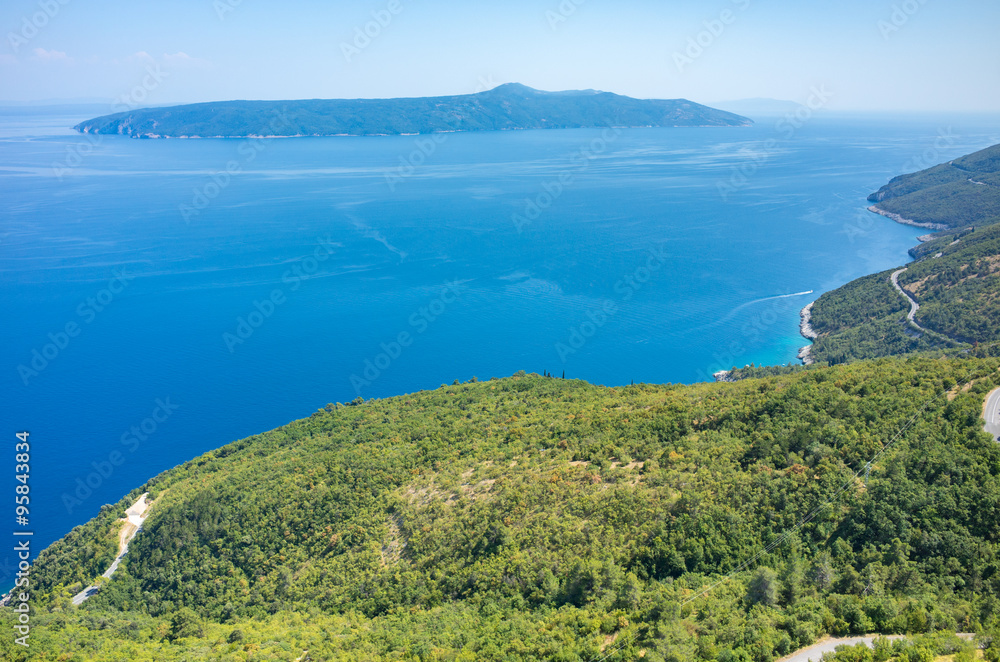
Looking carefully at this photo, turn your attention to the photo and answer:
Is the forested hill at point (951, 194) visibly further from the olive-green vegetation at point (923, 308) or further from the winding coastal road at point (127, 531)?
the winding coastal road at point (127, 531)

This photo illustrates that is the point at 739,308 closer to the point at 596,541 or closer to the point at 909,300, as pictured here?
the point at 909,300

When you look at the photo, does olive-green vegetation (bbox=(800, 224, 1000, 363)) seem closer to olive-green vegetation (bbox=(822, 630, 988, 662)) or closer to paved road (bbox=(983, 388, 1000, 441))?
paved road (bbox=(983, 388, 1000, 441))

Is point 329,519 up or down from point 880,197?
down

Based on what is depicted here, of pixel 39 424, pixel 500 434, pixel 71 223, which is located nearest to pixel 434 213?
pixel 71 223

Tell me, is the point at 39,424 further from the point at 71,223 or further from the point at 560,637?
the point at 71,223

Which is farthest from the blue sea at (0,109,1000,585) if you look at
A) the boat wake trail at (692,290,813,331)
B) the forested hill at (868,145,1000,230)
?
the forested hill at (868,145,1000,230)

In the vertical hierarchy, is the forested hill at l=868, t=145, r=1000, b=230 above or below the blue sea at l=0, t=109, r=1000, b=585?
above

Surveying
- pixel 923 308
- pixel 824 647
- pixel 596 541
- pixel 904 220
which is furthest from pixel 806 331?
pixel 904 220
